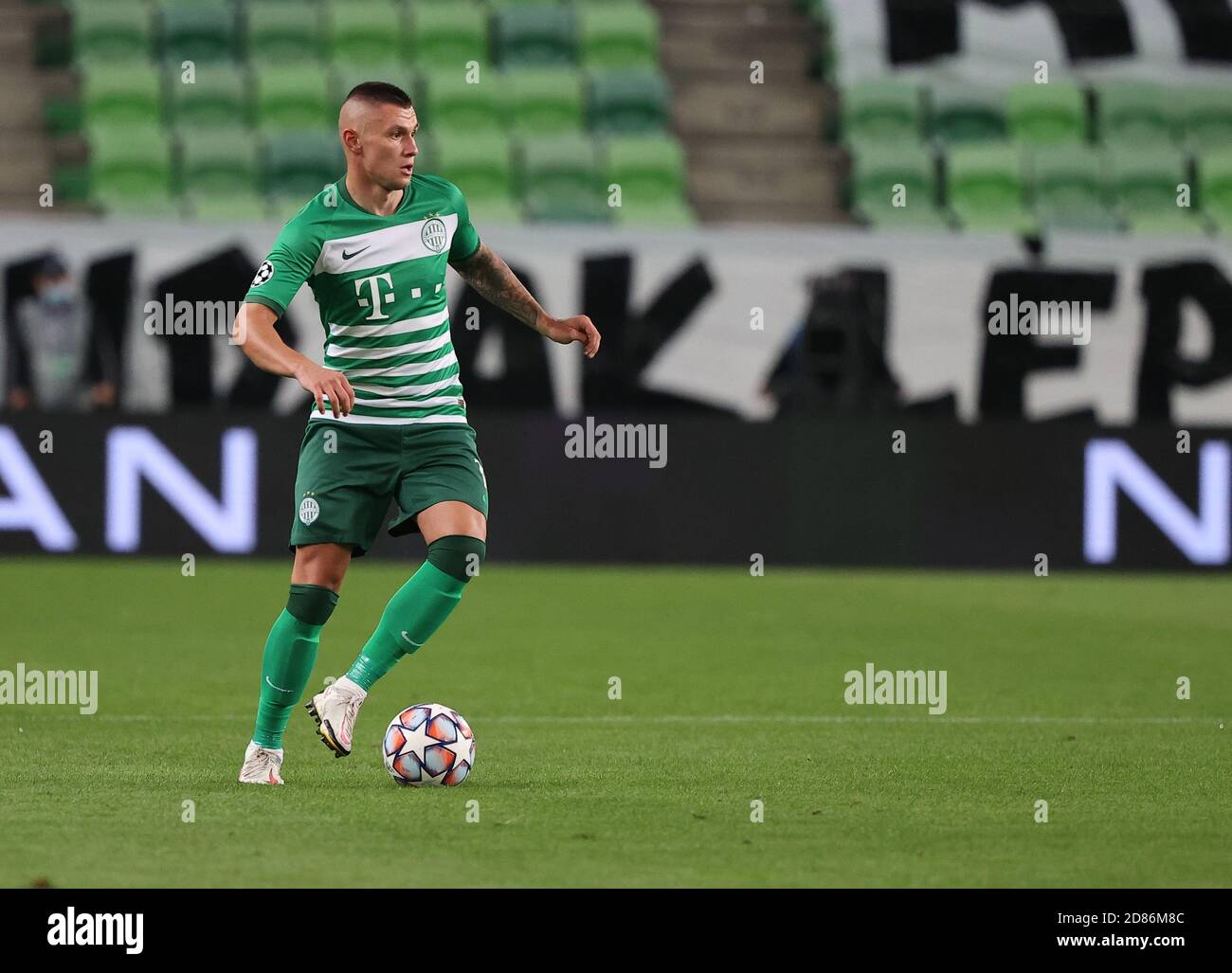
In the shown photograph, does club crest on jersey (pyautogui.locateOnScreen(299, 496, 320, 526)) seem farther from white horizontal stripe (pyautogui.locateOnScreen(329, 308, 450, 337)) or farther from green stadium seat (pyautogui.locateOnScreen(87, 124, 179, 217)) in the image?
green stadium seat (pyautogui.locateOnScreen(87, 124, 179, 217))

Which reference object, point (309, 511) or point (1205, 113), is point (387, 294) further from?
point (1205, 113)

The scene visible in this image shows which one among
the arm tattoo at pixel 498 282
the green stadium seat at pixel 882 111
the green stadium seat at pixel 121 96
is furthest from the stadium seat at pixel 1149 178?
the arm tattoo at pixel 498 282

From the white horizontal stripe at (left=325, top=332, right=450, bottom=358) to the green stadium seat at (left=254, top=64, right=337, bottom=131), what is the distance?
11962mm

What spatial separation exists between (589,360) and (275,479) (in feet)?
8.19

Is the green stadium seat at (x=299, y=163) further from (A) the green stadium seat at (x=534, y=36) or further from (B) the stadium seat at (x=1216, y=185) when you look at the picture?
(B) the stadium seat at (x=1216, y=185)

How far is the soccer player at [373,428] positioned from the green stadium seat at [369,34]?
12.7 meters

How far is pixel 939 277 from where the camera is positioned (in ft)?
52.5

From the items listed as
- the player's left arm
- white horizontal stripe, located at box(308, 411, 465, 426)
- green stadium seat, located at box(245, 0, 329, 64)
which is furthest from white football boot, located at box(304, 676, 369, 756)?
green stadium seat, located at box(245, 0, 329, 64)

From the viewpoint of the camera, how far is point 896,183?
1833 centimetres

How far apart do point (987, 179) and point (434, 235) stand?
12402mm

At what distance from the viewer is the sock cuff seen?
654cm

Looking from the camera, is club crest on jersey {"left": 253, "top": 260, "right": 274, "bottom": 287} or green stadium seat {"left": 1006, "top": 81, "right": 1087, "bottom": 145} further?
green stadium seat {"left": 1006, "top": 81, "right": 1087, "bottom": 145}

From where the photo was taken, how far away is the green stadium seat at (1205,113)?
63.3 ft
